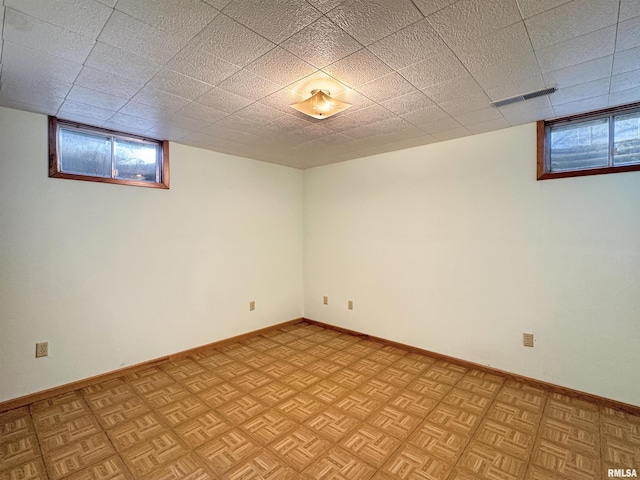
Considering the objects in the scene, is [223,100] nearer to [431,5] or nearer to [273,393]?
[431,5]

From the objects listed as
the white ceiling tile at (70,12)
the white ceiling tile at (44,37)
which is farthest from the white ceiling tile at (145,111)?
the white ceiling tile at (70,12)

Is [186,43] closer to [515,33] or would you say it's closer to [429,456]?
[515,33]

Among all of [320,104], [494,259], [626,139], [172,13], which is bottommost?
[494,259]

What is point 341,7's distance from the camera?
1325mm

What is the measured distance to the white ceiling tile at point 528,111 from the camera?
230 cm

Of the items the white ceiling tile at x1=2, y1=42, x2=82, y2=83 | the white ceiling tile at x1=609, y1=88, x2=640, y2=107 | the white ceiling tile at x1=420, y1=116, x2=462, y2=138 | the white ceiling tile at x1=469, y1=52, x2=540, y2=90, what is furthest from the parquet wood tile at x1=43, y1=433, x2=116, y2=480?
the white ceiling tile at x1=609, y1=88, x2=640, y2=107

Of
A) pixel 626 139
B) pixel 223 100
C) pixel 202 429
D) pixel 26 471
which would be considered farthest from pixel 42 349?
pixel 626 139

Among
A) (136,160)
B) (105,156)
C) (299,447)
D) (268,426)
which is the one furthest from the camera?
(136,160)

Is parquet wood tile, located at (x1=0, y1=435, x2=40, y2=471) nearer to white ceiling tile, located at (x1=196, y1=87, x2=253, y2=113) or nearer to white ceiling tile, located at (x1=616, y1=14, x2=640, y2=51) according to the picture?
white ceiling tile, located at (x1=196, y1=87, x2=253, y2=113)

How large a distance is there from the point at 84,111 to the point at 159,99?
0.78 metres

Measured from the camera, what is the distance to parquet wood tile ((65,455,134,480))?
1.71 m

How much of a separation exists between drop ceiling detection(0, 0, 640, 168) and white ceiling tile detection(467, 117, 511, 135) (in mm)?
26

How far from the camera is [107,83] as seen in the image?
6.55ft

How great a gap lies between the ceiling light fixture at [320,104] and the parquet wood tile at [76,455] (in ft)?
8.60
